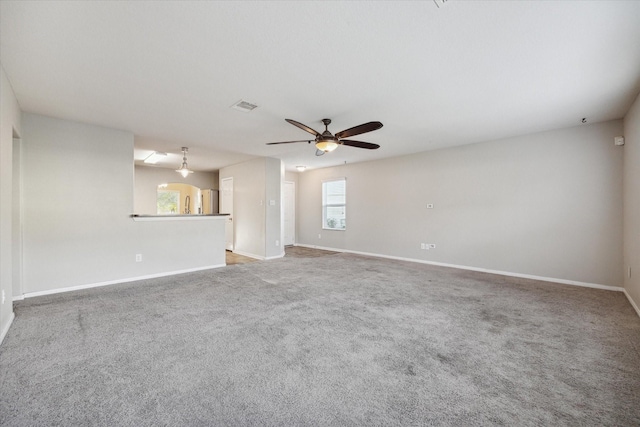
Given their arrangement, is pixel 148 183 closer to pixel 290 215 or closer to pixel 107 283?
pixel 290 215

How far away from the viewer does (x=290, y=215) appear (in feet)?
29.7

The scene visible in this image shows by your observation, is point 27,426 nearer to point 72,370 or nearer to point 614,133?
point 72,370

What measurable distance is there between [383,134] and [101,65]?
3.85 m

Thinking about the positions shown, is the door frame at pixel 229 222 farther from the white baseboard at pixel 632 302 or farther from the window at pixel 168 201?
the white baseboard at pixel 632 302

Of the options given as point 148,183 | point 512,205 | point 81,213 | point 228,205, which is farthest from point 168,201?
point 512,205

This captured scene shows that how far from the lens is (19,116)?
346 cm

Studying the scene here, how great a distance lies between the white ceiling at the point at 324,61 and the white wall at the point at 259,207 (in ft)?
8.46

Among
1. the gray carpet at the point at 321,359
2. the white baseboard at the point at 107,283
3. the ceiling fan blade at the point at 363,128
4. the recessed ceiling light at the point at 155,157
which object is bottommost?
the gray carpet at the point at 321,359

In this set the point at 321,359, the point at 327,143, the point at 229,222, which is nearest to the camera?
the point at 321,359

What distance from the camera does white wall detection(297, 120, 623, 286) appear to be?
410 cm

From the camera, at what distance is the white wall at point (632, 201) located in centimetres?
320

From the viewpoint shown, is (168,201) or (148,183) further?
(168,201)

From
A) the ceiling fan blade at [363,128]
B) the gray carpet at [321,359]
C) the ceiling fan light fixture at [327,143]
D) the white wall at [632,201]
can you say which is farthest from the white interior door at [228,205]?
the white wall at [632,201]

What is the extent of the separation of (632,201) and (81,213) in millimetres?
7603
